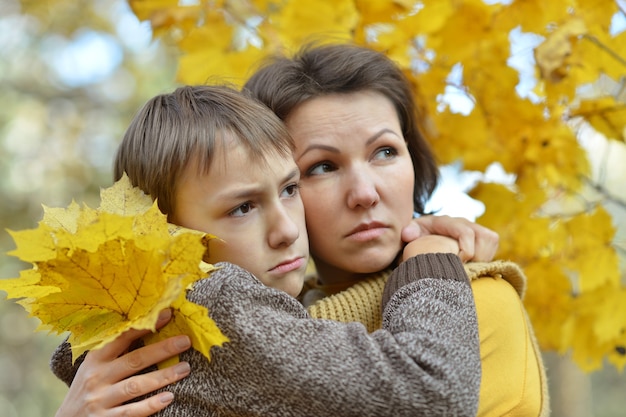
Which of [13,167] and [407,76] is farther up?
[407,76]

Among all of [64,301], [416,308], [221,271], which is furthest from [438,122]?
[64,301]

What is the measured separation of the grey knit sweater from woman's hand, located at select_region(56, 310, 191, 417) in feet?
0.12

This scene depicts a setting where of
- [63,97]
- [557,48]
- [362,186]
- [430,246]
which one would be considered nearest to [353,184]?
[362,186]

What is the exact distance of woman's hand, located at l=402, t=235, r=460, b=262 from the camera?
1.89m

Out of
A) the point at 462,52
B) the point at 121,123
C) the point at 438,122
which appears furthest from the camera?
the point at 121,123

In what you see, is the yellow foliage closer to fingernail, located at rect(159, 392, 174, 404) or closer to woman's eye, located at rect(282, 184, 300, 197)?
woman's eye, located at rect(282, 184, 300, 197)

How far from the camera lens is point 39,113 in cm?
842

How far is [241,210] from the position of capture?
5.71 ft

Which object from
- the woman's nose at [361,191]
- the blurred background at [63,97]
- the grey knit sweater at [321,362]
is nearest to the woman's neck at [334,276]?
the woman's nose at [361,191]

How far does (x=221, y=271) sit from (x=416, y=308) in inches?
16.7

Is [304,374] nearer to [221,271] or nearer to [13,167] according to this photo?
[221,271]

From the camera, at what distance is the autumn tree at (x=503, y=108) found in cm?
223

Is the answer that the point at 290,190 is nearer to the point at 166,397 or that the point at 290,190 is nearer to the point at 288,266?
the point at 288,266

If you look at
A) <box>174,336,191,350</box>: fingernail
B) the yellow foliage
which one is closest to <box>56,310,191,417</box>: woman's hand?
<box>174,336,191,350</box>: fingernail
